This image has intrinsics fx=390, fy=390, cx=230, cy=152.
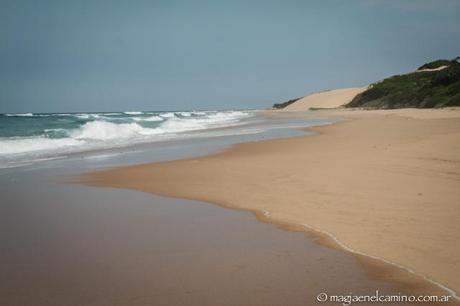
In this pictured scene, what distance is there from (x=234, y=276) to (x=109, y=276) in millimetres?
1080

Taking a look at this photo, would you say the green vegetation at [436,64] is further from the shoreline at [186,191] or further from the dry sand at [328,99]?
the shoreline at [186,191]

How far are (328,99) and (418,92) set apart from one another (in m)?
47.9

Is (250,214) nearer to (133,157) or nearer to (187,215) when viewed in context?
(187,215)

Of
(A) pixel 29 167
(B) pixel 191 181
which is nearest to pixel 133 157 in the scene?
(A) pixel 29 167

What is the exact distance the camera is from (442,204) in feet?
16.4

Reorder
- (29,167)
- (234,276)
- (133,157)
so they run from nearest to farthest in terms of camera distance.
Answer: (234,276), (29,167), (133,157)

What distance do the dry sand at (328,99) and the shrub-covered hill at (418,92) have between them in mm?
18441

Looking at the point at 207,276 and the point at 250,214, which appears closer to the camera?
the point at 207,276

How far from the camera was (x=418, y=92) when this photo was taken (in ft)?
145

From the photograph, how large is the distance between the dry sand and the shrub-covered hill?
1844cm

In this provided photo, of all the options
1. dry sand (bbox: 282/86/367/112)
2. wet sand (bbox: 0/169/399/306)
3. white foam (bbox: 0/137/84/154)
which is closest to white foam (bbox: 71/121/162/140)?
white foam (bbox: 0/137/84/154)

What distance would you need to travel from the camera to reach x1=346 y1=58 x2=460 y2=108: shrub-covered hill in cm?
3631

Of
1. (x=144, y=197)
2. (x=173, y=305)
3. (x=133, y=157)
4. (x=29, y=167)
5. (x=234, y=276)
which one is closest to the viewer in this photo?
(x=173, y=305)

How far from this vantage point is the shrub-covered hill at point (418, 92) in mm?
36312
